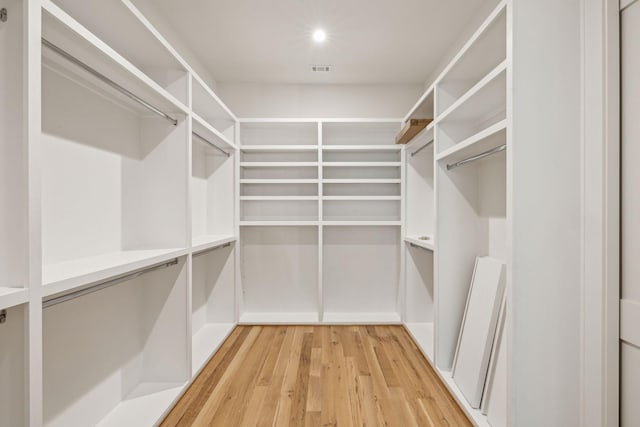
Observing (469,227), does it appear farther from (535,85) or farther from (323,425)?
(323,425)

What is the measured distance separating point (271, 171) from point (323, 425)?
2.44m

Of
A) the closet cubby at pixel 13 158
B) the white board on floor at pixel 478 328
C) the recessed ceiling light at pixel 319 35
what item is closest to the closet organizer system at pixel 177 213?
the closet cubby at pixel 13 158

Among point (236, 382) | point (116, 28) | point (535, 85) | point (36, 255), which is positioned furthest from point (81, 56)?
point (236, 382)

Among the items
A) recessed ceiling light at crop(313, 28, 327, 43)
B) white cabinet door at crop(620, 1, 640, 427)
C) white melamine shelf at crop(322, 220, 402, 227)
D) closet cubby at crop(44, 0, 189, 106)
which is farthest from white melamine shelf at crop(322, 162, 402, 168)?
white cabinet door at crop(620, 1, 640, 427)

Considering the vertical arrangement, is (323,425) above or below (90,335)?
below

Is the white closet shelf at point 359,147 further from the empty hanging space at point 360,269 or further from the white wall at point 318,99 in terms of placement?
the empty hanging space at point 360,269

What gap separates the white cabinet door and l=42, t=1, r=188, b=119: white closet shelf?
6.66 ft

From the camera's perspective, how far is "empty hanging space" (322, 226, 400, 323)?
3500mm

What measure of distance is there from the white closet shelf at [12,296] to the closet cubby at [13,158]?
0.08 ft

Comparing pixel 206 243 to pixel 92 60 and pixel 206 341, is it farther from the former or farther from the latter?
pixel 92 60

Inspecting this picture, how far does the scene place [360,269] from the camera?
3508mm

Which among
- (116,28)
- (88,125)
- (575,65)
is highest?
(116,28)

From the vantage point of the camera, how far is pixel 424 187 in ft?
10.9

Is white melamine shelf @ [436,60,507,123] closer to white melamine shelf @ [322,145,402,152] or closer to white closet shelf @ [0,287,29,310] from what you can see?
white melamine shelf @ [322,145,402,152]
